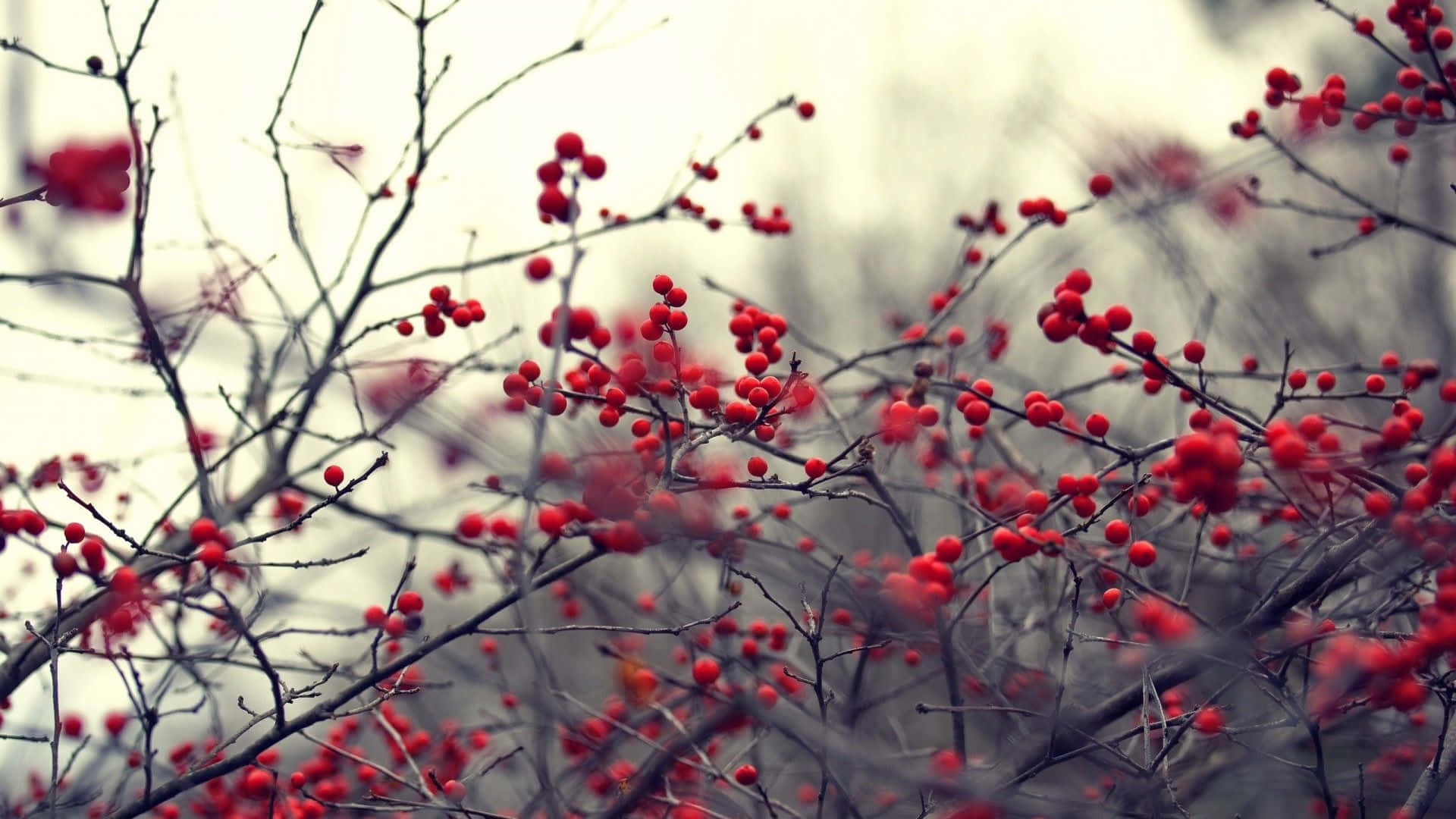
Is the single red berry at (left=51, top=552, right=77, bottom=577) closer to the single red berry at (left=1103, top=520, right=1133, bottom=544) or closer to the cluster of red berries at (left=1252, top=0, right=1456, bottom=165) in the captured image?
the single red berry at (left=1103, top=520, right=1133, bottom=544)

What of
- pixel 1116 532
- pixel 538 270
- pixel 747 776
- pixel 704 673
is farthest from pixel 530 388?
pixel 1116 532

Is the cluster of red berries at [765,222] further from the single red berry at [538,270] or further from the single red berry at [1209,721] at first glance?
the single red berry at [1209,721]

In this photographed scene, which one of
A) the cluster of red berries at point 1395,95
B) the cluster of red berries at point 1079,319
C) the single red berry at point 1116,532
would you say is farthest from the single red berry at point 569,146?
the cluster of red berries at point 1395,95

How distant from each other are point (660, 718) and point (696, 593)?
48 centimetres

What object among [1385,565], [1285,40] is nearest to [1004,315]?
[1385,565]

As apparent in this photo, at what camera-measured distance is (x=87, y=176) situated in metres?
2.42

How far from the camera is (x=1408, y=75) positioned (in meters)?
Result: 3.29

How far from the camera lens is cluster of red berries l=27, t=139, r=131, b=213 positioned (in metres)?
2.35

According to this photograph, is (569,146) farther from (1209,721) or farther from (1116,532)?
(1209,721)

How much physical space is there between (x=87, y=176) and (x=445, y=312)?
0.91 metres

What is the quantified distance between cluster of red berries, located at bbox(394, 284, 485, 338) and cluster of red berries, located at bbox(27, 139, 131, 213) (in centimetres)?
81

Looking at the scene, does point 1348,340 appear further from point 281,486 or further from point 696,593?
point 281,486

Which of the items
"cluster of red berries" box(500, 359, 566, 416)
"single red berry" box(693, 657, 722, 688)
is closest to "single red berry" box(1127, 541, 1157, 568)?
"single red berry" box(693, 657, 722, 688)

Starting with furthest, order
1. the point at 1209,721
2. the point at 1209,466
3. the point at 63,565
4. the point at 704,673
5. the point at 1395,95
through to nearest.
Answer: the point at 1395,95
the point at 704,673
the point at 1209,721
the point at 63,565
the point at 1209,466
